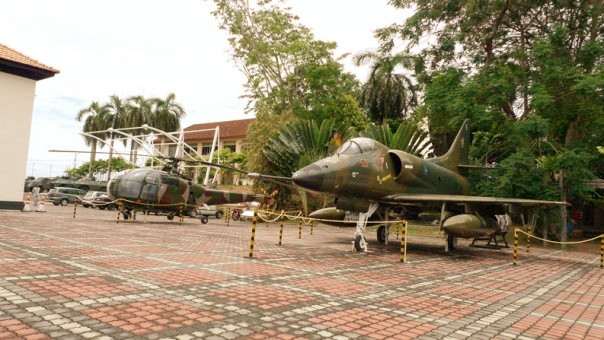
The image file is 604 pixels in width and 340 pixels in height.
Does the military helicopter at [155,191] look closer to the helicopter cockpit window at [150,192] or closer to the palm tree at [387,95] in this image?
the helicopter cockpit window at [150,192]

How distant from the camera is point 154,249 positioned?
10.7 metres

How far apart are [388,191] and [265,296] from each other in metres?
8.55

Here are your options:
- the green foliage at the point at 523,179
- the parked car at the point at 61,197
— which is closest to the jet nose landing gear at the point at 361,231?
the green foliage at the point at 523,179

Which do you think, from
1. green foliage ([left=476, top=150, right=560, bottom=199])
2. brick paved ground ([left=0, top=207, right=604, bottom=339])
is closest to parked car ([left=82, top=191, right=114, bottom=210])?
brick paved ground ([left=0, top=207, right=604, bottom=339])

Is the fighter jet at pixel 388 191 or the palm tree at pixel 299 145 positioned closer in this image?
the fighter jet at pixel 388 191

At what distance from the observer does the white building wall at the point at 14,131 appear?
23125 millimetres

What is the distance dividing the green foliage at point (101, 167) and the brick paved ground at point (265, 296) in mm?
58157

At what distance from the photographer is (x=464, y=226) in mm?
13367

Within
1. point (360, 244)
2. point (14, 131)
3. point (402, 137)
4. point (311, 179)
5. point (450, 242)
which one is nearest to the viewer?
point (311, 179)

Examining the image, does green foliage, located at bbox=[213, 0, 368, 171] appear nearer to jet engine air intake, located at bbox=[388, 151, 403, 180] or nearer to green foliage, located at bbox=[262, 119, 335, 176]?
green foliage, located at bbox=[262, 119, 335, 176]

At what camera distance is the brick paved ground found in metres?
4.69

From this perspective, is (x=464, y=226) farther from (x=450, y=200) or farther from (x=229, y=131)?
(x=229, y=131)

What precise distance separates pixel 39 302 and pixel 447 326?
16.3ft

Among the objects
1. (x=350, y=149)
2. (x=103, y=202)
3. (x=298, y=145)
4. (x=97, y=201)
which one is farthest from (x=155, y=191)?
(x=97, y=201)
